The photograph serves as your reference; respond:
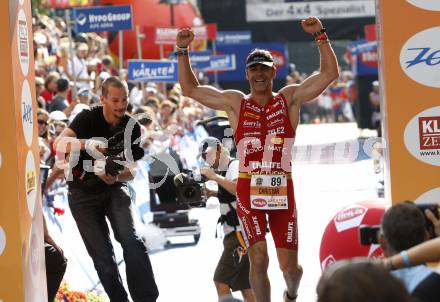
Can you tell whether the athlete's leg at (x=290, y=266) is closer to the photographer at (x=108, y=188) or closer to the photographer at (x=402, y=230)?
the photographer at (x=108, y=188)

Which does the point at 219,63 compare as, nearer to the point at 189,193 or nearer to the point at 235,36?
the point at 235,36

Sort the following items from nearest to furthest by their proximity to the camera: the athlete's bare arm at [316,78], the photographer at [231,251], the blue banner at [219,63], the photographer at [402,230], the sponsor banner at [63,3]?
1. the photographer at [402,230]
2. the athlete's bare arm at [316,78]
3. the photographer at [231,251]
4. the sponsor banner at [63,3]
5. the blue banner at [219,63]

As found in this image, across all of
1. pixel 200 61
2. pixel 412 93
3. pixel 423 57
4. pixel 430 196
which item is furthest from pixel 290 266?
pixel 200 61

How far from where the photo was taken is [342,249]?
710 cm

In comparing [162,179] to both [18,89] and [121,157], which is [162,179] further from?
[18,89]

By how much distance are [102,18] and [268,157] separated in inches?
449

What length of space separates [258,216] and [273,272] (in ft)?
14.6

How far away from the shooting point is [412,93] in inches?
299

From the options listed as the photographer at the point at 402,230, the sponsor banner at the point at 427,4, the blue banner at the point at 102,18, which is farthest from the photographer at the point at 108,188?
the blue banner at the point at 102,18

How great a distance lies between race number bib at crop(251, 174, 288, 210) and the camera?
8312mm

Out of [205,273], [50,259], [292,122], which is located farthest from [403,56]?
[205,273]

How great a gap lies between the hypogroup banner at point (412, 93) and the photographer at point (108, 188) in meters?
2.19

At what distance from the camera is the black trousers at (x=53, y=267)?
843cm

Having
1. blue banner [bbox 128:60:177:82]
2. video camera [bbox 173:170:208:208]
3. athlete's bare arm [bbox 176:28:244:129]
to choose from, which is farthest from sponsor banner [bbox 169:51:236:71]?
athlete's bare arm [bbox 176:28:244:129]
